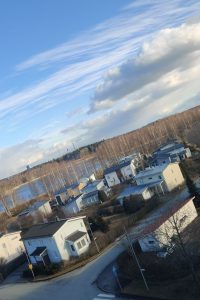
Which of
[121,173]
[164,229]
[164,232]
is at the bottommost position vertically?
[164,232]

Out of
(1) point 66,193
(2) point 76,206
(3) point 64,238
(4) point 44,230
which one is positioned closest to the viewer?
(3) point 64,238

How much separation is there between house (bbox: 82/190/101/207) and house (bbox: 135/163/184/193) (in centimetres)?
574

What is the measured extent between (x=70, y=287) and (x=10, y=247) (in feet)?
36.9

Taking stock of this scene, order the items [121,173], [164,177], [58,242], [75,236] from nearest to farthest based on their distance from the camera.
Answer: [58,242]
[75,236]
[164,177]
[121,173]

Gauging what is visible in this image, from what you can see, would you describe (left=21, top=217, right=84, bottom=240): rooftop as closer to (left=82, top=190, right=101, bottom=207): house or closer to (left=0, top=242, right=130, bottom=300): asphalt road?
(left=0, top=242, right=130, bottom=300): asphalt road

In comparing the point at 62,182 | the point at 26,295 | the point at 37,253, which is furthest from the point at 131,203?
the point at 62,182

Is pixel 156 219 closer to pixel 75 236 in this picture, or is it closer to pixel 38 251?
pixel 75 236

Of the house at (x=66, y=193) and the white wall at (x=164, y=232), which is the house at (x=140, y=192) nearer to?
the white wall at (x=164, y=232)

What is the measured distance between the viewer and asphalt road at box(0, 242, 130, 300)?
19.1 metres

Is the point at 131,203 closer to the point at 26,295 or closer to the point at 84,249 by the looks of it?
the point at 84,249

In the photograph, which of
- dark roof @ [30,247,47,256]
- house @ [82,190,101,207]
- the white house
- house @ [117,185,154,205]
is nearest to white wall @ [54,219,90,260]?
dark roof @ [30,247,47,256]

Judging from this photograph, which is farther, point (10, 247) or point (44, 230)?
point (10, 247)

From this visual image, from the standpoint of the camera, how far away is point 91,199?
42219 millimetres

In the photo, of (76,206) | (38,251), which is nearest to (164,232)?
(38,251)
